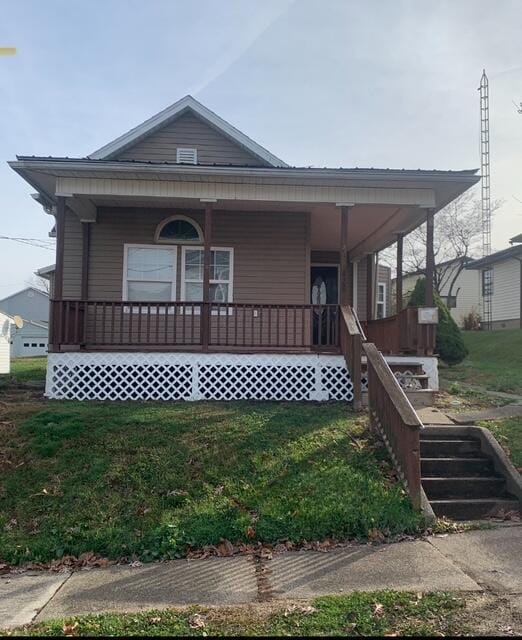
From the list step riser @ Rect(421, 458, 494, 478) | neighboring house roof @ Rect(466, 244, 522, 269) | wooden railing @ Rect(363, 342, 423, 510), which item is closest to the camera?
wooden railing @ Rect(363, 342, 423, 510)

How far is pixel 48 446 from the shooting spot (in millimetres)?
6781

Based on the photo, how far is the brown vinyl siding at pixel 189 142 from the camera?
12805mm

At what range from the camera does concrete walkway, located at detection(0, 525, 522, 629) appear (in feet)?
13.1

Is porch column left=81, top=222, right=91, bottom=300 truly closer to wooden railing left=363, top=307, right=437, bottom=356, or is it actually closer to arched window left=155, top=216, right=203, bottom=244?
arched window left=155, top=216, right=203, bottom=244

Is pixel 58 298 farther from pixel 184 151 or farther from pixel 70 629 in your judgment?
pixel 70 629

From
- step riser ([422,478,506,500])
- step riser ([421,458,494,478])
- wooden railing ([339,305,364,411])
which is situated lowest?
step riser ([422,478,506,500])

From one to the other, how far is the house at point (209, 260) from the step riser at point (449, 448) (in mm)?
1876

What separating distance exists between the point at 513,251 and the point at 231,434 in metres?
23.9

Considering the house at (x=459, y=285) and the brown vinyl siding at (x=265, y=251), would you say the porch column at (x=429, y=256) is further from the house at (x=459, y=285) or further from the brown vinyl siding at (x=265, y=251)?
the house at (x=459, y=285)

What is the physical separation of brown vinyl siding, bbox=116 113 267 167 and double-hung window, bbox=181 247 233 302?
244 cm

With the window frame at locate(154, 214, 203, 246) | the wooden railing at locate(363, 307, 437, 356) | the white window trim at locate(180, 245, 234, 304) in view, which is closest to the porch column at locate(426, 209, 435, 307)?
the wooden railing at locate(363, 307, 437, 356)

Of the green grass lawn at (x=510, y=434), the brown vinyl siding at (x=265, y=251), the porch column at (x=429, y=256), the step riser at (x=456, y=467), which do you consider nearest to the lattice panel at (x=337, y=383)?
the porch column at (x=429, y=256)

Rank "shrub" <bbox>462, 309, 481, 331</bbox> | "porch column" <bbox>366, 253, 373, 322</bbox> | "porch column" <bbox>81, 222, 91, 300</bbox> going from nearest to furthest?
"porch column" <bbox>81, 222, 91, 300</bbox>
"porch column" <bbox>366, 253, 373, 322</bbox>
"shrub" <bbox>462, 309, 481, 331</bbox>

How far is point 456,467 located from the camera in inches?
262
